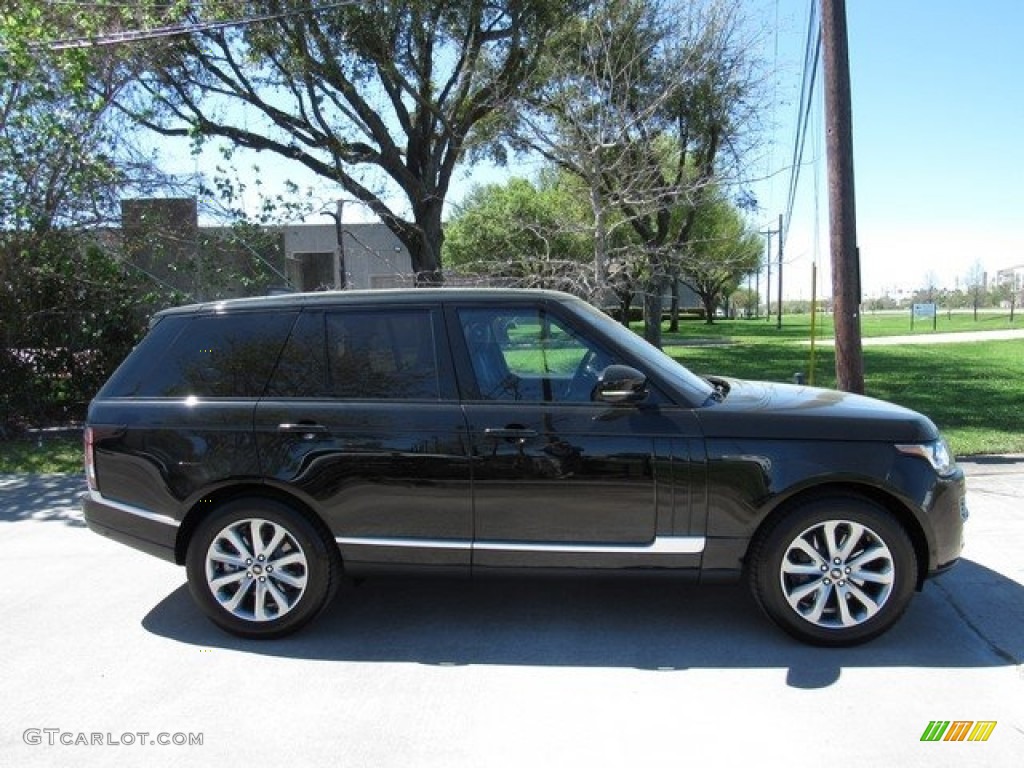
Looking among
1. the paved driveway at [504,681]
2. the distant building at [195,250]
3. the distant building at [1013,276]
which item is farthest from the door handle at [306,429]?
the distant building at [1013,276]

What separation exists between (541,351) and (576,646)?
5.10ft

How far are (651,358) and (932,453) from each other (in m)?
1.48

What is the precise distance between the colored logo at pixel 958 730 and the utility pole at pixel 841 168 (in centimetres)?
526

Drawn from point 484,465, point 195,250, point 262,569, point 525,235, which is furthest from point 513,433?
point 525,235

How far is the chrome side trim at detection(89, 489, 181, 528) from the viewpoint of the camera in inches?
173

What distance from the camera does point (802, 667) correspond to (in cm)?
388

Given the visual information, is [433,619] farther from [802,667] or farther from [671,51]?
[671,51]

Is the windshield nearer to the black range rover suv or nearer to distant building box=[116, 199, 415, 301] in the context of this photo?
the black range rover suv

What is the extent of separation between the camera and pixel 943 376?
16.7m

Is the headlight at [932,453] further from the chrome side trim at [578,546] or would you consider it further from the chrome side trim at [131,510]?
the chrome side trim at [131,510]

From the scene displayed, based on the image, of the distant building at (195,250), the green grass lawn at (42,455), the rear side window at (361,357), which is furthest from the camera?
the distant building at (195,250)

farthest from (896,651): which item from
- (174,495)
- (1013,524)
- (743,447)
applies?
(174,495)

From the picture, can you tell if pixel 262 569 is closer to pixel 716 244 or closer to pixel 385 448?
pixel 385 448

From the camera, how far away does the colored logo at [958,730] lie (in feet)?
10.7
